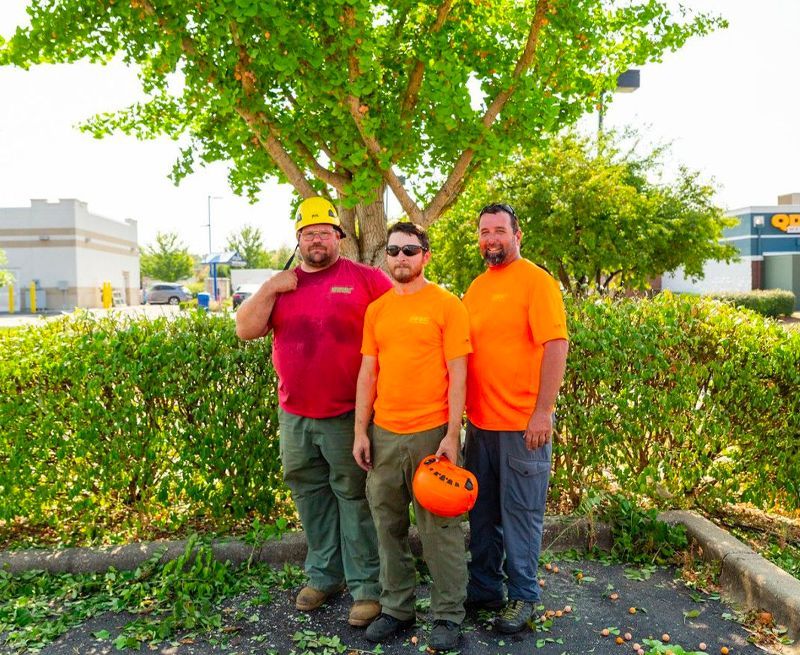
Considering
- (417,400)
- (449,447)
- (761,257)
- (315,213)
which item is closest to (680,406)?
(449,447)

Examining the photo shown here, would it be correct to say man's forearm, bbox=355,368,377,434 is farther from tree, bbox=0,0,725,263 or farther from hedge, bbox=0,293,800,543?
tree, bbox=0,0,725,263

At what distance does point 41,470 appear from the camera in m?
4.51

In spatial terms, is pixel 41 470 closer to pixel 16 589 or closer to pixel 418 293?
pixel 16 589

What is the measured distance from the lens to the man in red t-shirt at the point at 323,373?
3.81 meters

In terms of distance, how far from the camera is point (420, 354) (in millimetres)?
3445

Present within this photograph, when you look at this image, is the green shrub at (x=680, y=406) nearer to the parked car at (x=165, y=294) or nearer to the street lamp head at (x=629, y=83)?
the street lamp head at (x=629, y=83)

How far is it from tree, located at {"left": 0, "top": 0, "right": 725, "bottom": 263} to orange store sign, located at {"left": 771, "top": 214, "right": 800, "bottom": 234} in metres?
40.8

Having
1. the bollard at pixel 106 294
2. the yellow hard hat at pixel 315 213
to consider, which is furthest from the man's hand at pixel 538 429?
the bollard at pixel 106 294

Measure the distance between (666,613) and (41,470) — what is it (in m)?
4.04

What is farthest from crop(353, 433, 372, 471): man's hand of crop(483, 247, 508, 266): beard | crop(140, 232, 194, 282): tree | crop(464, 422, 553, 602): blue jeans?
crop(140, 232, 194, 282): tree

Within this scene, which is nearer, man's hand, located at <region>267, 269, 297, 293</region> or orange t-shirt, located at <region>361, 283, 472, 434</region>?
orange t-shirt, located at <region>361, 283, 472, 434</region>

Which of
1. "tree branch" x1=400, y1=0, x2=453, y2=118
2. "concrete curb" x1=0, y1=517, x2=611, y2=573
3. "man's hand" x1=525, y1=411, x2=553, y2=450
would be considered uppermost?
"tree branch" x1=400, y1=0, x2=453, y2=118

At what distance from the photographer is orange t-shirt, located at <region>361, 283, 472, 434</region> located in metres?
3.45

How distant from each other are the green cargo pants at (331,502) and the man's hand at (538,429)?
1.02 meters
